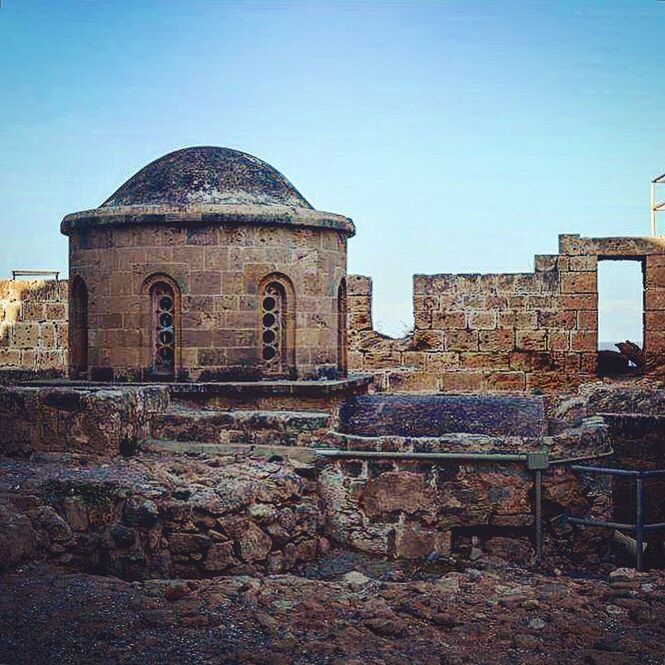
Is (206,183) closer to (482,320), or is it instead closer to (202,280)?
(202,280)

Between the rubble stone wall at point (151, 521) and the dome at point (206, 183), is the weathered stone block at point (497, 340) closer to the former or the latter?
the dome at point (206, 183)

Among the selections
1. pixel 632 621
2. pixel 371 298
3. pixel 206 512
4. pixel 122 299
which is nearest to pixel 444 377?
pixel 371 298

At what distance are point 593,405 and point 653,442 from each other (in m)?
1.11

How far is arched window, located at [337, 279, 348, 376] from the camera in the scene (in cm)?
1286

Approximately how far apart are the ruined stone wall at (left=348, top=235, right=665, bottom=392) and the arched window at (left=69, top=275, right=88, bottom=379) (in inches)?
188

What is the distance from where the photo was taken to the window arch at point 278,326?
1192cm

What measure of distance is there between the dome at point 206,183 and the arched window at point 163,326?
105 cm

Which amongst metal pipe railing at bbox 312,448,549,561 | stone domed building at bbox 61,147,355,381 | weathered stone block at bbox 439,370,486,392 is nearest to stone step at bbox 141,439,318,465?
metal pipe railing at bbox 312,448,549,561

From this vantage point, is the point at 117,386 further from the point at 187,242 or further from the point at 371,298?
the point at 371,298

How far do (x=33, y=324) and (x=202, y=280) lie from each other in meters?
8.95

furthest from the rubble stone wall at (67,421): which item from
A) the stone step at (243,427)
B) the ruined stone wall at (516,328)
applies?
the ruined stone wall at (516,328)

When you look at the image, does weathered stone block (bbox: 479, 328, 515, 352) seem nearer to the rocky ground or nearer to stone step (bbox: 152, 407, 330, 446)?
stone step (bbox: 152, 407, 330, 446)

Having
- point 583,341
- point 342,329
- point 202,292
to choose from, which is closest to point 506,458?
point 342,329

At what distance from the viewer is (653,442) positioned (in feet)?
44.3
